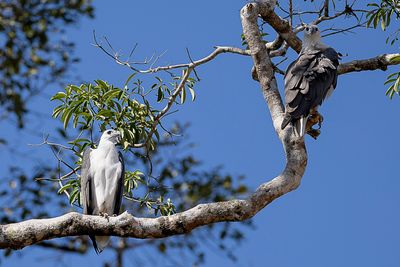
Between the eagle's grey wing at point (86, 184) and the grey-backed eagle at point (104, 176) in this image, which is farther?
the grey-backed eagle at point (104, 176)

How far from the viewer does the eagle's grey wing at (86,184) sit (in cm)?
675

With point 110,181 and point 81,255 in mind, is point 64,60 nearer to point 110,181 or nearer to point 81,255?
point 110,181

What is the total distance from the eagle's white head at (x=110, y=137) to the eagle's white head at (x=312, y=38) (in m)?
2.00

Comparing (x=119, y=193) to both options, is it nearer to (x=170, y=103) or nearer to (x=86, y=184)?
(x=86, y=184)

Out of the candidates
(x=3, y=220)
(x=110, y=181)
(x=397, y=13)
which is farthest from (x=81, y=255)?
→ (x=397, y=13)

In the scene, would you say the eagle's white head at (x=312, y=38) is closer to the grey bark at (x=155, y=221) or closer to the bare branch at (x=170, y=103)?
the bare branch at (x=170, y=103)

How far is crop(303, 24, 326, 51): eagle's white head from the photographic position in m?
7.24

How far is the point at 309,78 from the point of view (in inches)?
264

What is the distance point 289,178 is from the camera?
5242 millimetres

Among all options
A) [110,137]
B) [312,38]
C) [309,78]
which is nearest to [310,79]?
[309,78]

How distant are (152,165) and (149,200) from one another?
369 millimetres

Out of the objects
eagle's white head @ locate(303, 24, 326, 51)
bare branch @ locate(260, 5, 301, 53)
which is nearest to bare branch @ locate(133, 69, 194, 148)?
bare branch @ locate(260, 5, 301, 53)

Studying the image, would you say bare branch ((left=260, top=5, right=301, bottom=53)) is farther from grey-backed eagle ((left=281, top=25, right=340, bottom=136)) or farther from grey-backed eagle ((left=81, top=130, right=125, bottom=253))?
grey-backed eagle ((left=81, top=130, right=125, bottom=253))

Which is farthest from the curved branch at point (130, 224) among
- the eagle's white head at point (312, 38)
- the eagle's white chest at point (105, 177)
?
the eagle's white head at point (312, 38)
